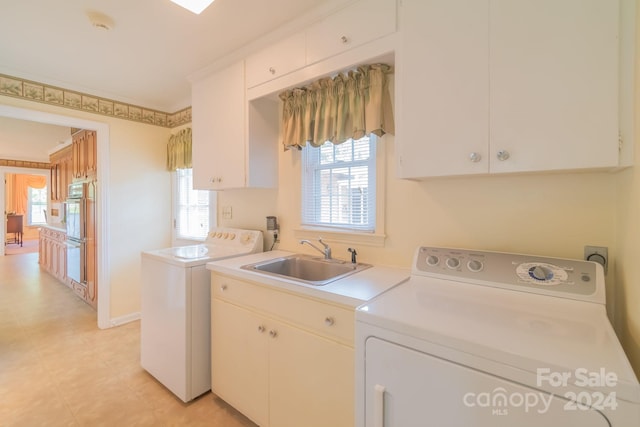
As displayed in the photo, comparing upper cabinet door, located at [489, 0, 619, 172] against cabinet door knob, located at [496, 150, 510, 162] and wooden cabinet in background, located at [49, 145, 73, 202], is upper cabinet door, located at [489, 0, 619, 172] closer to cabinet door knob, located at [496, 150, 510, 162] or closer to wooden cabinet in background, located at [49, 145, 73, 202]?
cabinet door knob, located at [496, 150, 510, 162]

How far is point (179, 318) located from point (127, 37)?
1.99 metres

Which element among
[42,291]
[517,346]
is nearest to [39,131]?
[42,291]

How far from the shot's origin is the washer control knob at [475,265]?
1287 millimetres

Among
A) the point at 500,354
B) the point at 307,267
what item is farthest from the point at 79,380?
the point at 500,354

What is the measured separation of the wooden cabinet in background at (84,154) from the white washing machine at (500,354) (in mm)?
3568

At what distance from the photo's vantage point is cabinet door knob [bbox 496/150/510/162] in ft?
3.61

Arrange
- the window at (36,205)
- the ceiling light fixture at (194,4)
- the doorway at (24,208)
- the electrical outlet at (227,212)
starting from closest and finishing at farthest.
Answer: the ceiling light fixture at (194,4) → the electrical outlet at (227,212) → the doorway at (24,208) → the window at (36,205)

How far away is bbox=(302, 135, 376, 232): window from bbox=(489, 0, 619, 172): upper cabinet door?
2.68 ft

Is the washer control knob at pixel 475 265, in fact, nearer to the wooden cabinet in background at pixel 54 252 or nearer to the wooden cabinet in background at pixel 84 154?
the wooden cabinet in background at pixel 84 154

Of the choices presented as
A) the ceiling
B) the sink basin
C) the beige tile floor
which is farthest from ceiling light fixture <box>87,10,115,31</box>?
the beige tile floor

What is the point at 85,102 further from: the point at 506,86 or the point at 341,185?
the point at 506,86

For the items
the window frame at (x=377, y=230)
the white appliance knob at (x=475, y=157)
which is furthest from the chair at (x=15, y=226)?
the white appliance knob at (x=475, y=157)

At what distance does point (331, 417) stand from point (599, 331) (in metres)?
1.06

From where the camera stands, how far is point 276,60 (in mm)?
1914
